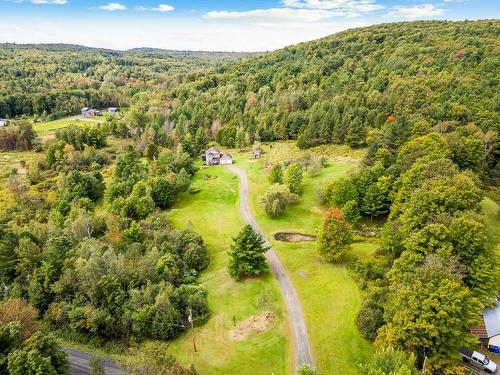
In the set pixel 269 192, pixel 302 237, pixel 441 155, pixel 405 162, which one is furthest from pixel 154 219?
pixel 441 155

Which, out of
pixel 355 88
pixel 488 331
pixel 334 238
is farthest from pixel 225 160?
pixel 488 331

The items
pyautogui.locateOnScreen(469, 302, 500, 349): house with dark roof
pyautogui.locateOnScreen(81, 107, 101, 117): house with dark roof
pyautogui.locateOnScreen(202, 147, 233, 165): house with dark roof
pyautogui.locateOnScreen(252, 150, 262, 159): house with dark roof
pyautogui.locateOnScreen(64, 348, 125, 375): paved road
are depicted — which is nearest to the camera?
pyautogui.locateOnScreen(469, 302, 500, 349): house with dark roof

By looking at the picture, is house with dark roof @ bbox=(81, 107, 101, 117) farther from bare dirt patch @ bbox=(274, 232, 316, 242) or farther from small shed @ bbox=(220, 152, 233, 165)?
bare dirt patch @ bbox=(274, 232, 316, 242)

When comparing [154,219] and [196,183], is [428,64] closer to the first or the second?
[196,183]

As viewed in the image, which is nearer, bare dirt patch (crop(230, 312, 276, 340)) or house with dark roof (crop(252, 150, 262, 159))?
Answer: bare dirt patch (crop(230, 312, 276, 340))

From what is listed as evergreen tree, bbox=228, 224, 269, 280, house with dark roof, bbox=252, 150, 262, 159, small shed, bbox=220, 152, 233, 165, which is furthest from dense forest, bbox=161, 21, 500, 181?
evergreen tree, bbox=228, 224, 269, 280

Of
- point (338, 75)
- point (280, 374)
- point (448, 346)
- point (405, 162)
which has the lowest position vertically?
point (280, 374)

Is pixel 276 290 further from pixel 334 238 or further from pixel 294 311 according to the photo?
pixel 334 238

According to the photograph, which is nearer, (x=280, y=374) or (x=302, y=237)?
(x=280, y=374)
